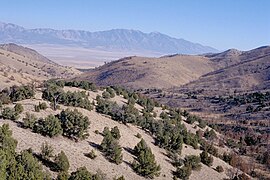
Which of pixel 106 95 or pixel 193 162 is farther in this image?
pixel 106 95

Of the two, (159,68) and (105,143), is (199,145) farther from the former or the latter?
(159,68)

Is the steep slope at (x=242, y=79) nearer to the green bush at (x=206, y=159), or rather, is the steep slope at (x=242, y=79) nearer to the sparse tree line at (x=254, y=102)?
the sparse tree line at (x=254, y=102)

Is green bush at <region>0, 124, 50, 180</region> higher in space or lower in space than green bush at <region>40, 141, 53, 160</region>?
higher

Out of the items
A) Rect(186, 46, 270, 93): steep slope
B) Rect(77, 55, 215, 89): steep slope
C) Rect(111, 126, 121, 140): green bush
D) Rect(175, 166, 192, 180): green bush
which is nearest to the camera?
Rect(175, 166, 192, 180): green bush

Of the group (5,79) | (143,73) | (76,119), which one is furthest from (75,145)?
(143,73)

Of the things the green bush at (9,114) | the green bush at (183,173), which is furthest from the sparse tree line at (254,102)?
the green bush at (9,114)

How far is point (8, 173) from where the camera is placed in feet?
72.9

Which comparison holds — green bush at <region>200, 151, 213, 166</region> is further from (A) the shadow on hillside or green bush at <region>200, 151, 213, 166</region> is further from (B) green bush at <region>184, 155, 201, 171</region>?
(A) the shadow on hillside

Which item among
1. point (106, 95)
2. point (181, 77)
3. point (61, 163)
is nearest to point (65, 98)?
point (106, 95)

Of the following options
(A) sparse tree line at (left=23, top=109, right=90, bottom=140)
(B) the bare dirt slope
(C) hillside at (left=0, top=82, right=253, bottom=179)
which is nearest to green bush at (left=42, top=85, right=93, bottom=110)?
(C) hillside at (left=0, top=82, right=253, bottom=179)

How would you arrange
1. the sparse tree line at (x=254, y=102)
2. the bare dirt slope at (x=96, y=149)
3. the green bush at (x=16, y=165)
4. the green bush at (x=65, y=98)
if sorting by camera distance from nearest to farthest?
the green bush at (x=16, y=165) → the bare dirt slope at (x=96, y=149) → the green bush at (x=65, y=98) → the sparse tree line at (x=254, y=102)

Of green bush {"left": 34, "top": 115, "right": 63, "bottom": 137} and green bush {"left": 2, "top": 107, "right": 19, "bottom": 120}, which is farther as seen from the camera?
→ green bush {"left": 2, "top": 107, "right": 19, "bottom": 120}

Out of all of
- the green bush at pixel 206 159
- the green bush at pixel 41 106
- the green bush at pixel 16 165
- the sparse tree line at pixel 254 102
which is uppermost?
the green bush at pixel 41 106

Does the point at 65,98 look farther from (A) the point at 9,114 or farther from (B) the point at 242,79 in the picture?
(B) the point at 242,79
